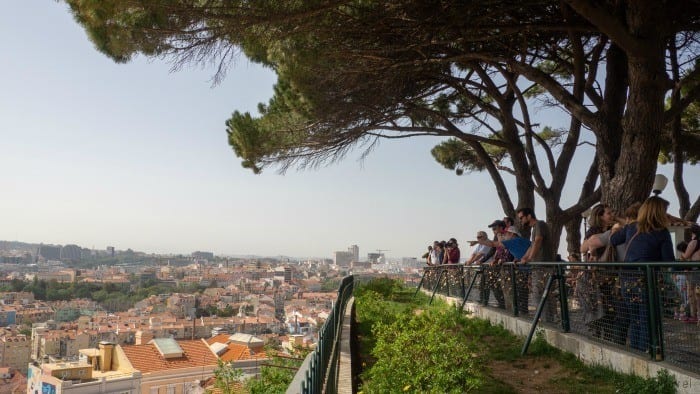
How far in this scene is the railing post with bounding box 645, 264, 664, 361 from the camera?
415 cm

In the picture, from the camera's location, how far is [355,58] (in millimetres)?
9695

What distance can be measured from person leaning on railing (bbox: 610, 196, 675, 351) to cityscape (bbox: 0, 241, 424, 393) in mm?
2542

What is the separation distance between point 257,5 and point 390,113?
5.88 m

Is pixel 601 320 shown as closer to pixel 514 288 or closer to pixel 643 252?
pixel 643 252

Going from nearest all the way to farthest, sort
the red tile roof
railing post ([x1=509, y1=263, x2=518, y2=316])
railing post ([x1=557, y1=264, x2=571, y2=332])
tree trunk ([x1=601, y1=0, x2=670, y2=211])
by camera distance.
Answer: railing post ([x1=557, y1=264, x2=571, y2=332]) → tree trunk ([x1=601, y1=0, x2=670, y2=211]) → railing post ([x1=509, y1=263, x2=518, y2=316]) → the red tile roof

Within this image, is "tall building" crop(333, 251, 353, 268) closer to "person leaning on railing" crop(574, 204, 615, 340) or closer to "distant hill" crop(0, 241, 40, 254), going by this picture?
"distant hill" crop(0, 241, 40, 254)

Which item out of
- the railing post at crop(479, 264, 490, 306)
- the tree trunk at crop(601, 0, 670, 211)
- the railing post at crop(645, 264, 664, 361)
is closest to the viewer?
the railing post at crop(645, 264, 664, 361)

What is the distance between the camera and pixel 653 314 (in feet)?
13.8

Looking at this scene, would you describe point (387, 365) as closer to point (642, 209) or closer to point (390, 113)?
point (642, 209)

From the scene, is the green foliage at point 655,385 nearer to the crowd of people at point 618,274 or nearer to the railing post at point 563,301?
the crowd of people at point 618,274

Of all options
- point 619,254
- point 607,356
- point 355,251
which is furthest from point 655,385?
point 355,251

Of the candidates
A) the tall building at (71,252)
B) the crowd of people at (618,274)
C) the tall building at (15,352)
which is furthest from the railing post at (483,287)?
the tall building at (71,252)

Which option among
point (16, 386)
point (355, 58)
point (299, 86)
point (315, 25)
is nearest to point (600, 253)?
point (315, 25)

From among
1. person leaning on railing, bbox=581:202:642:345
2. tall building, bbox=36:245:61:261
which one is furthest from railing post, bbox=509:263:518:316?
tall building, bbox=36:245:61:261
